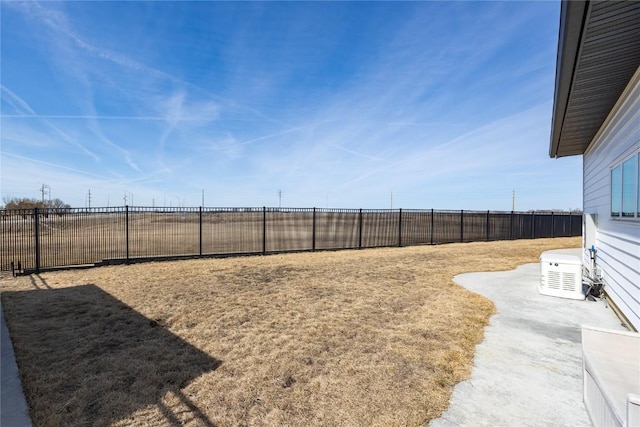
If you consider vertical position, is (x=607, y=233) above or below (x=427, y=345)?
above

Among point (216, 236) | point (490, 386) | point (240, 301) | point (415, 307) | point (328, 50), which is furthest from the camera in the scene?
point (328, 50)

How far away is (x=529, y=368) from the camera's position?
9.77ft

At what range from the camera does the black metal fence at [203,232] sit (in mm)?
8891

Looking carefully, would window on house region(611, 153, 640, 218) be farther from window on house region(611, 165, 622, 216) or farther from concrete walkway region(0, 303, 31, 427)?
concrete walkway region(0, 303, 31, 427)

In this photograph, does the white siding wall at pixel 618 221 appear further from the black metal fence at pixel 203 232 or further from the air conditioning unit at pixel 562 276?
the black metal fence at pixel 203 232

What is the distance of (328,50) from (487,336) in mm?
12327

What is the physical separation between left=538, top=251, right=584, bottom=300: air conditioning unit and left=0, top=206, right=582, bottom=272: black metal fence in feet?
25.0

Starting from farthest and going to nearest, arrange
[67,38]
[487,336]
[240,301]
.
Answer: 1. [67,38]
2. [240,301]
3. [487,336]

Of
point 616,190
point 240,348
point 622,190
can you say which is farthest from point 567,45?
point 240,348

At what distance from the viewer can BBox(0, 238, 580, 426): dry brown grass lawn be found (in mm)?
2311

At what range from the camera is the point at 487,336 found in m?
3.78

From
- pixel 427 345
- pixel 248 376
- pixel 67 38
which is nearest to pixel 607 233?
pixel 427 345

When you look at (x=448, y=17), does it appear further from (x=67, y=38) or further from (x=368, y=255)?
(x=67, y=38)

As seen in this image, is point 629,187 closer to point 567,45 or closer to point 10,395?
point 567,45
